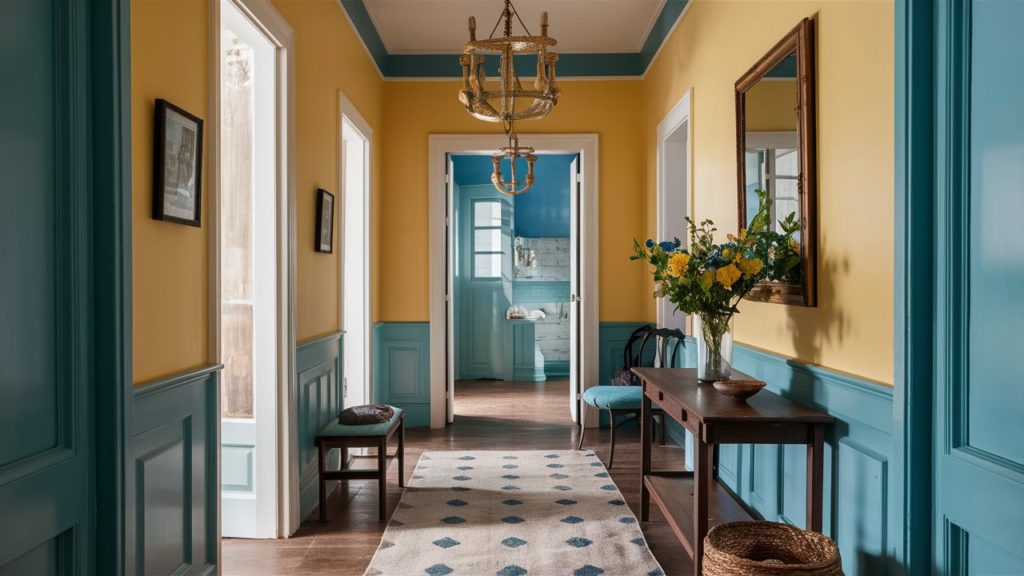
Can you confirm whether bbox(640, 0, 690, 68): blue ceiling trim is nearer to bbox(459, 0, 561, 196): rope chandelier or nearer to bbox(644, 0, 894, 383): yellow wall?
bbox(644, 0, 894, 383): yellow wall

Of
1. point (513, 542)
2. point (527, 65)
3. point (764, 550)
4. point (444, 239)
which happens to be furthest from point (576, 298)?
point (764, 550)

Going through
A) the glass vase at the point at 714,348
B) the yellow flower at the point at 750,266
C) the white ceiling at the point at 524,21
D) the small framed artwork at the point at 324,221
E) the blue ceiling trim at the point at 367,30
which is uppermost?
the white ceiling at the point at 524,21

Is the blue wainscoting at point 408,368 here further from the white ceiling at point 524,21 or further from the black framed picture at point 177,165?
the black framed picture at point 177,165

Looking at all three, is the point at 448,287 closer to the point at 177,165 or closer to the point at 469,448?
the point at 469,448

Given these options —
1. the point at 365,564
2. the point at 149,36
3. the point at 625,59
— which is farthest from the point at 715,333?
Answer: the point at 625,59

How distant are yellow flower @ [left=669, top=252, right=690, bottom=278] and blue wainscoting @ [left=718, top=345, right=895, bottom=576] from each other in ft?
1.83

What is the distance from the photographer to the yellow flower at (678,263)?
9.73ft

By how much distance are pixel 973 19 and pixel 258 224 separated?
2.91m

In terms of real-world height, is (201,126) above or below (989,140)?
above

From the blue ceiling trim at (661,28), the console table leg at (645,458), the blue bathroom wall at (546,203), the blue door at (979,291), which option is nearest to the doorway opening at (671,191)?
the blue ceiling trim at (661,28)

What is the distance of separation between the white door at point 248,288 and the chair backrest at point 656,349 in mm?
2596

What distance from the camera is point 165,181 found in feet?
7.40

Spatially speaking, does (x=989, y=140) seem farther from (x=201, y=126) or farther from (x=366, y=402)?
(x=366, y=402)

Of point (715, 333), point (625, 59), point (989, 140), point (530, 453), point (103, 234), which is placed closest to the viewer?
point (989, 140)
